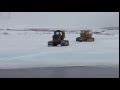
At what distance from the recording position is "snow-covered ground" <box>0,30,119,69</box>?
196 inches

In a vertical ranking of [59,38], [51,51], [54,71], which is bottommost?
[54,71]

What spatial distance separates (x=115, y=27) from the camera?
196 inches

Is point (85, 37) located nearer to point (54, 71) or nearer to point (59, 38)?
point (59, 38)

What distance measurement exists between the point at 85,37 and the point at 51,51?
17.2 inches

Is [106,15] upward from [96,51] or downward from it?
upward

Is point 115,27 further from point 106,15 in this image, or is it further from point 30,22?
point 30,22

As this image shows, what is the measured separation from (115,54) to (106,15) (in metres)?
0.48

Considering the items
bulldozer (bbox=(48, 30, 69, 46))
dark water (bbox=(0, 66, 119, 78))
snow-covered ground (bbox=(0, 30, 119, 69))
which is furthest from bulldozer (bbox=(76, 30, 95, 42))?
dark water (bbox=(0, 66, 119, 78))

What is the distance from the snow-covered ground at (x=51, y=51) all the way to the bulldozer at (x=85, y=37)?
4cm

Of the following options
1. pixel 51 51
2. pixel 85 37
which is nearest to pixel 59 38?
pixel 51 51

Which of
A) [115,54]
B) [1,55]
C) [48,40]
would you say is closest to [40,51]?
[48,40]

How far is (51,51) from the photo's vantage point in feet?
16.4

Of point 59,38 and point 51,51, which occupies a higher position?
point 59,38
